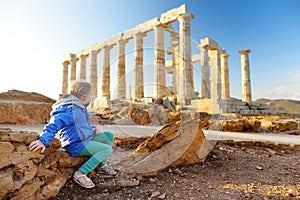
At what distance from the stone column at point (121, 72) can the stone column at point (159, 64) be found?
3.68 meters

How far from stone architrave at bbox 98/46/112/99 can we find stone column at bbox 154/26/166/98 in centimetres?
677

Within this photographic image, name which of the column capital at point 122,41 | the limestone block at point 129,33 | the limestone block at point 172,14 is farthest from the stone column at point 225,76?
the column capital at point 122,41

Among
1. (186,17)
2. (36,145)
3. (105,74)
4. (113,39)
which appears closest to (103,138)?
(36,145)

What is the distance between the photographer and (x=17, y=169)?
1.78 meters

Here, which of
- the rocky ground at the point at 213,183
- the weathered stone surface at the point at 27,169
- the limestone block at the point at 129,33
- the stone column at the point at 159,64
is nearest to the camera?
the weathered stone surface at the point at 27,169

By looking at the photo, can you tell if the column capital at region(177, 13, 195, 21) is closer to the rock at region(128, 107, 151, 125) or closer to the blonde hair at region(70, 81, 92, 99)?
the rock at region(128, 107, 151, 125)

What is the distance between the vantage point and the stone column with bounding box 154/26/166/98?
59.5 feet

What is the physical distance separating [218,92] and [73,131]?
71.8 ft

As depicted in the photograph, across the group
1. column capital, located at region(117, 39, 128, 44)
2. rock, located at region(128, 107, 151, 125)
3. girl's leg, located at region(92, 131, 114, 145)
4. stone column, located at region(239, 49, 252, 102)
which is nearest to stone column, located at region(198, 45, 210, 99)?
stone column, located at region(239, 49, 252, 102)

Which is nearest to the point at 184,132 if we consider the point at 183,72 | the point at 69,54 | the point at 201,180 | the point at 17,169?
the point at 201,180

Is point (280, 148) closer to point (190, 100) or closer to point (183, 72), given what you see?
point (190, 100)

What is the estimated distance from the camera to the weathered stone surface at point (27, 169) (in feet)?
5.56

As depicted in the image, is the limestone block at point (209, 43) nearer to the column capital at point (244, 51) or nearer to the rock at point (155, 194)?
the column capital at point (244, 51)

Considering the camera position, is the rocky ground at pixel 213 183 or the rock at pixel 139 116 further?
the rock at pixel 139 116
